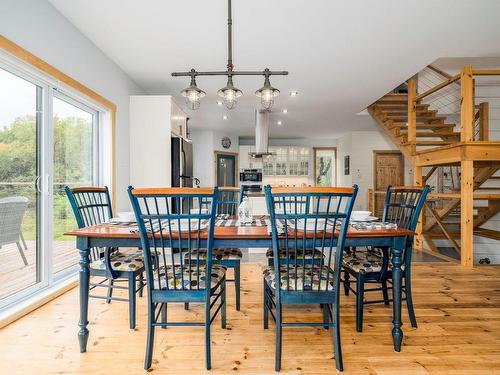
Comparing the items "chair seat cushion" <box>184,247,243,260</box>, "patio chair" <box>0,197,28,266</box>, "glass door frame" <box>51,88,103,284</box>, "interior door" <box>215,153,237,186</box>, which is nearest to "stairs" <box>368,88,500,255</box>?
"chair seat cushion" <box>184,247,243,260</box>

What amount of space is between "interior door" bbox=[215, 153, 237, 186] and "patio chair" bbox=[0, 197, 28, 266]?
5.62 meters

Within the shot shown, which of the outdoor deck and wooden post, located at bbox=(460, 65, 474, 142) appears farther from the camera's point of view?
wooden post, located at bbox=(460, 65, 474, 142)

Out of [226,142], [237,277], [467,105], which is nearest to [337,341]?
[237,277]

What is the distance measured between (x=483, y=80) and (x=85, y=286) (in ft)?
21.4

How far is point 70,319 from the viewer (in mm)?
2113

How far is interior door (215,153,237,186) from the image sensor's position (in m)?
7.94

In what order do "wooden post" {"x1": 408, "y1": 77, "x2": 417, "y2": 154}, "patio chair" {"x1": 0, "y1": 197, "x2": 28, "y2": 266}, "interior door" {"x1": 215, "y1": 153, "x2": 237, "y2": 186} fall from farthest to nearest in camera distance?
1. "interior door" {"x1": 215, "y1": 153, "x2": 237, "y2": 186}
2. "wooden post" {"x1": 408, "y1": 77, "x2": 417, "y2": 154}
3. "patio chair" {"x1": 0, "y1": 197, "x2": 28, "y2": 266}

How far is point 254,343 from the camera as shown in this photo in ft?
5.90

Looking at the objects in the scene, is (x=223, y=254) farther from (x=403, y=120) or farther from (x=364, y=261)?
(x=403, y=120)

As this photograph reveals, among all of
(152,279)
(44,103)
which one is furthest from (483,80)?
(44,103)

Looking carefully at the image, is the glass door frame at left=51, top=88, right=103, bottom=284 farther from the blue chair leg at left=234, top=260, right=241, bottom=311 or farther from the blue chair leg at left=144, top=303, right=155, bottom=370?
the blue chair leg at left=234, top=260, right=241, bottom=311

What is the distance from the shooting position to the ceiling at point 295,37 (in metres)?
2.50

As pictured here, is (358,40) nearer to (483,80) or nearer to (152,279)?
(152,279)

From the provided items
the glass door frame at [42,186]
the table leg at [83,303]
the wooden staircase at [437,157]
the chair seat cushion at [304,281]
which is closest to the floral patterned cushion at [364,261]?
the chair seat cushion at [304,281]
